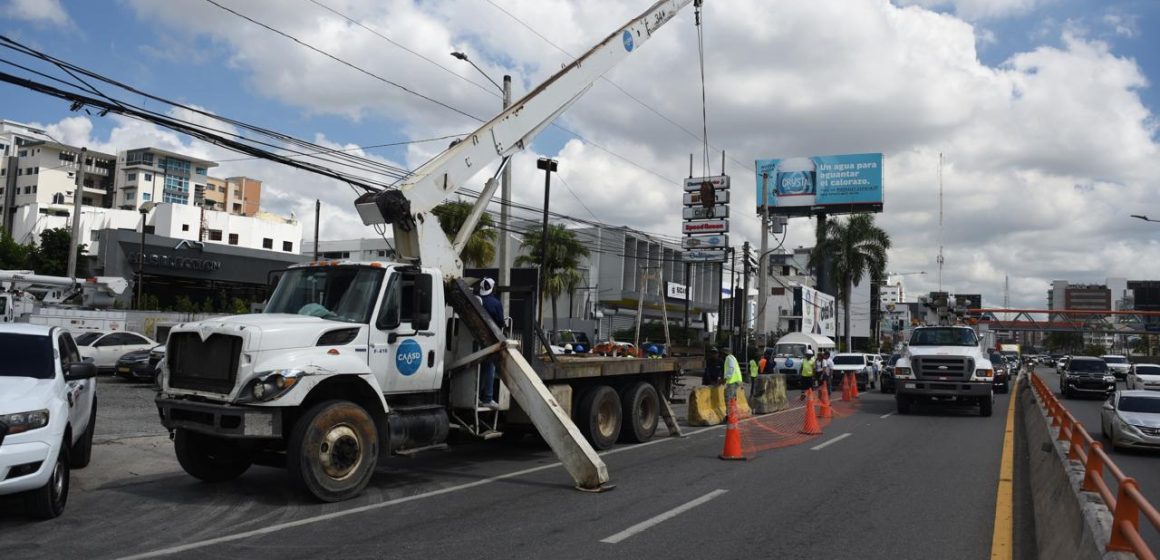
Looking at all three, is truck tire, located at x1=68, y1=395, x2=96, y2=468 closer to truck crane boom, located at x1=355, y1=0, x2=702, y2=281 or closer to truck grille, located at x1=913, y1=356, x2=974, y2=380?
truck crane boom, located at x1=355, y1=0, x2=702, y2=281

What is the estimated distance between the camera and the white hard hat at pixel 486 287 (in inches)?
429

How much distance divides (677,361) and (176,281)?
129ft

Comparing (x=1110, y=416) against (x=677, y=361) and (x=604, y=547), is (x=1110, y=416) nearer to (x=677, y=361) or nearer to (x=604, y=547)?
(x=677, y=361)

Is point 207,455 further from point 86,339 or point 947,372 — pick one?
point 86,339

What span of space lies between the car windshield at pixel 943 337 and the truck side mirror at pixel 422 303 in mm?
16300

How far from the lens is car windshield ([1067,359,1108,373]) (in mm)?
31734

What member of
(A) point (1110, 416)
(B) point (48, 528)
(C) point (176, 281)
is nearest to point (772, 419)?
(A) point (1110, 416)

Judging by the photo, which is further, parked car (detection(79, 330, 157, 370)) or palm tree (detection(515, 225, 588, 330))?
palm tree (detection(515, 225, 588, 330))

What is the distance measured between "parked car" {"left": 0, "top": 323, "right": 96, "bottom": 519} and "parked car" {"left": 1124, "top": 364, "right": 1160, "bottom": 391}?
3014 centimetres

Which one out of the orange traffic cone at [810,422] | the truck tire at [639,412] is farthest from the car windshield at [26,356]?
the orange traffic cone at [810,422]

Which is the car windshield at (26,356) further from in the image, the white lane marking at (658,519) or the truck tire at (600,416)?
the truck tire at (600,416)

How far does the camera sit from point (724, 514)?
8.50 metres

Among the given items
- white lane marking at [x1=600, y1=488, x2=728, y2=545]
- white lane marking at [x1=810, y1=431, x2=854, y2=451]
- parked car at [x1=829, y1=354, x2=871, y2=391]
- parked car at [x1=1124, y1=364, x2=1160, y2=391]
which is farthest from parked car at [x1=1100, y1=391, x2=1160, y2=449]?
parked car at [x1=829, y1=354, x2=871, y2=391]

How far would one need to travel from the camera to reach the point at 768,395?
70.8 feet
